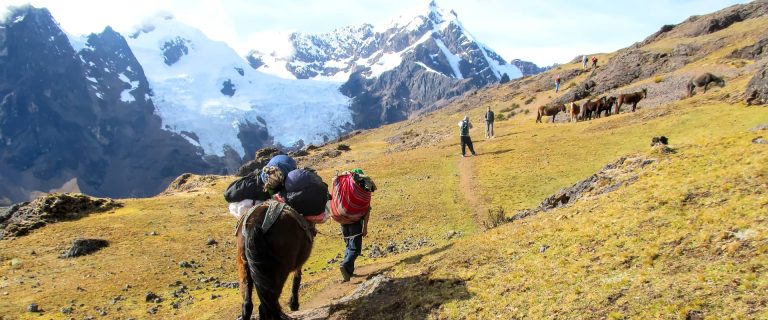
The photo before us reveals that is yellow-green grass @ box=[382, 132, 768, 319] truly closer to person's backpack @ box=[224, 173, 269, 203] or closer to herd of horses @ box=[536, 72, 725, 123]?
person's backpack @ box=[224, 173, 269, 203]

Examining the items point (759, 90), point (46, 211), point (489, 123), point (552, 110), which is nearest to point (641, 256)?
point (46, 211)

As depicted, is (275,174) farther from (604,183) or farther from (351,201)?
(604,183)

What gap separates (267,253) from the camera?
8875 millimetres

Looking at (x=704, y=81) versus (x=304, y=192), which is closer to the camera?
(x=304, y=192)

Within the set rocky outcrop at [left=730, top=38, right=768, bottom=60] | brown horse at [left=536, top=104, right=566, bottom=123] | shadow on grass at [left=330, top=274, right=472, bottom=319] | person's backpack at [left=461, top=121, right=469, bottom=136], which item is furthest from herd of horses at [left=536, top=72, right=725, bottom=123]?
shadow on grass at [left=330, top=274, right=472, bottom=319]

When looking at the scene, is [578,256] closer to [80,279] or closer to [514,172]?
[80,279]

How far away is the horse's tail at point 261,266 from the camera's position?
8781 mm

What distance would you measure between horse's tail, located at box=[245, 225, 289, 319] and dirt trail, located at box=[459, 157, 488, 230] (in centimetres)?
1218

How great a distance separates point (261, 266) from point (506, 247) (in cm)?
522

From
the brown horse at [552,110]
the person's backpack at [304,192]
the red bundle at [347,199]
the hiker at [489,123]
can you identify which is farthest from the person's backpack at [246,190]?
the brown horse at [552,110]

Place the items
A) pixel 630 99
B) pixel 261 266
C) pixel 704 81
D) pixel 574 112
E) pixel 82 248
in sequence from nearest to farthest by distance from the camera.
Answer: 1. pixel 261 266
2. pixel 82 248
3. pixel 704 81
4. pixel 630 99
5. pixel 574 112

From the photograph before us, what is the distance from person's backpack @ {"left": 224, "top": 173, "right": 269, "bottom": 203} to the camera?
34.0ft

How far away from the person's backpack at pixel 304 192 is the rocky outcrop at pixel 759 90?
28.6m

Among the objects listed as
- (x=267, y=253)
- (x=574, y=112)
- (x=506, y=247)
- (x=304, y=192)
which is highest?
(x=304, y=192)
